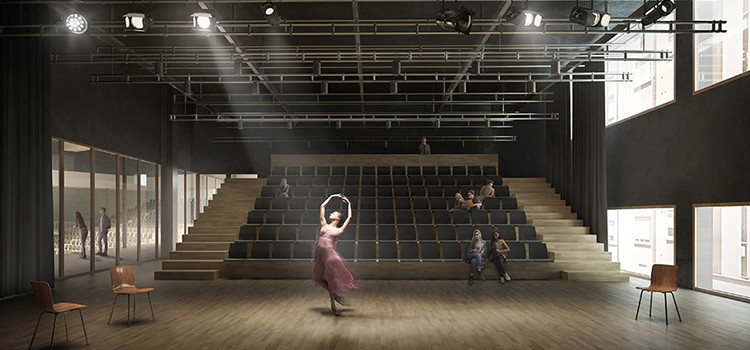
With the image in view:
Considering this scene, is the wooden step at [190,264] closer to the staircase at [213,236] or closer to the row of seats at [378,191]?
the staircase at [213,236]

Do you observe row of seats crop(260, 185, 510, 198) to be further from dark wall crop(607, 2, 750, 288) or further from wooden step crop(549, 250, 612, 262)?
dark wall crop(607, 2, 750, 288)

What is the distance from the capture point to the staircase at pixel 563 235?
35.4 feet

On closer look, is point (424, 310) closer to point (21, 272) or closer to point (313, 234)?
point (313, 234)

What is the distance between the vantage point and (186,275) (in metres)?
10.8

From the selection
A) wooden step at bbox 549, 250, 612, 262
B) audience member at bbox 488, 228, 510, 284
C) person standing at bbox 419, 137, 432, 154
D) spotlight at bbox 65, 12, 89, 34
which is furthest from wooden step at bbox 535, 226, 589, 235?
spotlight at bbox 65, 12, 89, 34

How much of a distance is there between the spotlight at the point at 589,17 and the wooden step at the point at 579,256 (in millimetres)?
5092

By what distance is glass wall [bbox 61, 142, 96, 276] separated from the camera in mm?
10555

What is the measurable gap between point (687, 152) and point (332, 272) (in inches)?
246

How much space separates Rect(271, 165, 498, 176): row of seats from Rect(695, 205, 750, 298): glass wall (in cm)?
665

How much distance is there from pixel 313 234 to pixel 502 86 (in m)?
6.27

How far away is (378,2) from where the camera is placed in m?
8.79

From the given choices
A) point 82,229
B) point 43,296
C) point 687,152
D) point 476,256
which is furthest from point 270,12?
point 687,152

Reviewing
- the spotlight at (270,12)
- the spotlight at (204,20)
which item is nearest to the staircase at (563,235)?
the spotlight at (270,12)

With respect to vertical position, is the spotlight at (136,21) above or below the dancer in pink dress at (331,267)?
above
